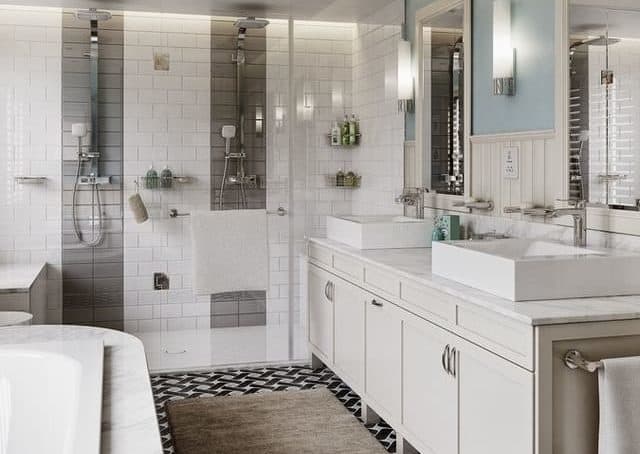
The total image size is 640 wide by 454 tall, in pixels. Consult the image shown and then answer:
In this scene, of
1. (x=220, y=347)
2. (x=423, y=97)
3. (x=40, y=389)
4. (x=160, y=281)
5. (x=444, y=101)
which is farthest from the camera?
(x=220, y=347)

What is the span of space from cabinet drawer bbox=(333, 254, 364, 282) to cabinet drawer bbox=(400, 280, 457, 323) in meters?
0.65

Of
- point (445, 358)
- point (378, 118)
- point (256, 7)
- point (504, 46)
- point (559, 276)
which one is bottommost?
point (445, 358)

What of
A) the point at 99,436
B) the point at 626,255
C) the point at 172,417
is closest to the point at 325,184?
the point at 172,417

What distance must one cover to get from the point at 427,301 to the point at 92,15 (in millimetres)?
3079

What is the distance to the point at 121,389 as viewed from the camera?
97.8 inches

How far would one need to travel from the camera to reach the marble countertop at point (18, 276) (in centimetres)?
455

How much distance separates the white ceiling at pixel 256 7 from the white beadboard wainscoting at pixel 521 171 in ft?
5.24

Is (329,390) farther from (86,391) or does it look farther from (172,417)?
(86,391)

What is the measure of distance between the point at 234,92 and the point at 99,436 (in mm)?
3417

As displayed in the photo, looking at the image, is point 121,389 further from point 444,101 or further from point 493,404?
point 444,101

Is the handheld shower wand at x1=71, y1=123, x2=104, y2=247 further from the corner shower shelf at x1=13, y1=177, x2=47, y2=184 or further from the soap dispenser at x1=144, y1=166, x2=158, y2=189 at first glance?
the soap dispenser at x1=144, y1=166, x2=158, y2=189

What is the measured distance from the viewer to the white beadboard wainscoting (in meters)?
3.41

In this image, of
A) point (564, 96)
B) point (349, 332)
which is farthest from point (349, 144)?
point (564, 96)

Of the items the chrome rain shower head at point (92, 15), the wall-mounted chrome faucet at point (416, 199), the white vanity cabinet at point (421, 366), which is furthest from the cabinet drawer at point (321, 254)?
the chrome rain shower head at point (92, 15)
